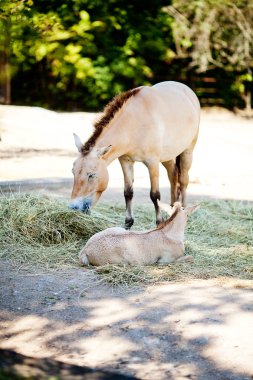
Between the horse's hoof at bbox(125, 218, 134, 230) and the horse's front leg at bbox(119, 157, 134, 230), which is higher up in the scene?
the horse's front leg at bbox(119, 157, 134, 230)

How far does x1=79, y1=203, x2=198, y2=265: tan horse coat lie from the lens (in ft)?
17.2

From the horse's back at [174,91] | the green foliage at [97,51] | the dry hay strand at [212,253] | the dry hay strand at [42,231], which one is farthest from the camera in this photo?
the green foliage at [97,51]

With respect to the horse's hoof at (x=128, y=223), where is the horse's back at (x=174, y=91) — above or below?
above

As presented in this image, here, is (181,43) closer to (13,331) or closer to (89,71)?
(89,71)

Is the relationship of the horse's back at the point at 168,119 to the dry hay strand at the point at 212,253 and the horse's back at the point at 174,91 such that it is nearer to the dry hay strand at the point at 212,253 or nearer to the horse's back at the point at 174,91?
the horse's back at the point at 174,91

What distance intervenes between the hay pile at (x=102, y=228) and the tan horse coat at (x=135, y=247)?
99 mm

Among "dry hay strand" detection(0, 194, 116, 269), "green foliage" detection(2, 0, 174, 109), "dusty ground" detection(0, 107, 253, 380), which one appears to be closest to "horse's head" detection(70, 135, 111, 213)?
"dry hay strand" detection(0, 194, 116, 269)

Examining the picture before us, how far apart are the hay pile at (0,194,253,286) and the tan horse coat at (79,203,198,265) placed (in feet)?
0.32

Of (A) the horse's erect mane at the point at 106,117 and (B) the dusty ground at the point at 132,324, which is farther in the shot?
(A) the horse's erect mane at the point at 106,117

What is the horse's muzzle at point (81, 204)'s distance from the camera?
5844 millimetres

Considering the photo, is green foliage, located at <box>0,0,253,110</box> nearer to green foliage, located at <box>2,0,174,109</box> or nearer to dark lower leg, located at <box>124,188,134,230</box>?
green foliage, located at <box>2,0,174,109</box>

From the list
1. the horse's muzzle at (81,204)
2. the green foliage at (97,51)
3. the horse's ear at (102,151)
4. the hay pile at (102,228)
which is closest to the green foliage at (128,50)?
the green foliage at (97,51)

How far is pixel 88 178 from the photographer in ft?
19.4

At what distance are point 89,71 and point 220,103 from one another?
4.05 metres
